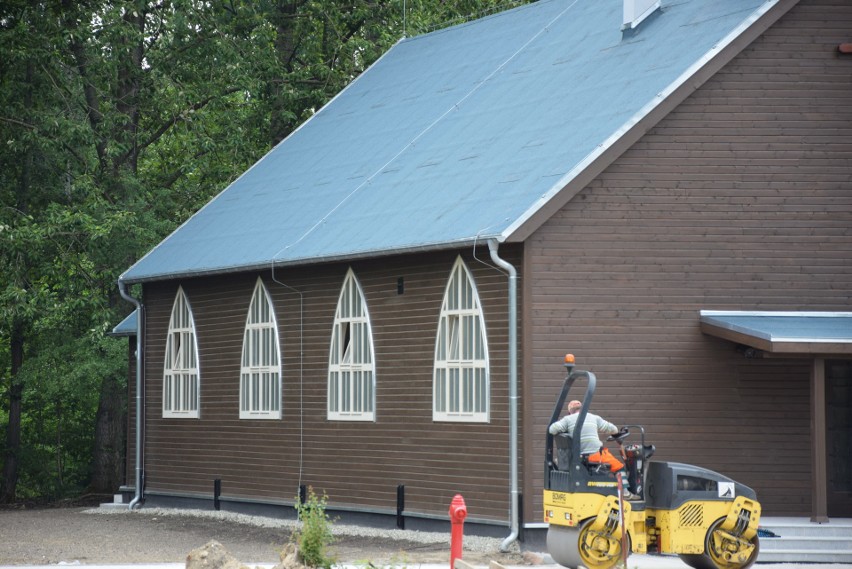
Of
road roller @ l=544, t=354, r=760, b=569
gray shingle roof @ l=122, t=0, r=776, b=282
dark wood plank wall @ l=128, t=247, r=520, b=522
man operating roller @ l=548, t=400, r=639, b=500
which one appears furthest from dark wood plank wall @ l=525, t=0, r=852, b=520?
road roller @ l=544, t=354, r=760, b=569

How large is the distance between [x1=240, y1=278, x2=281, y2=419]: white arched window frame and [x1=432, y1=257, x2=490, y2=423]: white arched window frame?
15.7ft

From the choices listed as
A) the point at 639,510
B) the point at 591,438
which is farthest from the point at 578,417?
the point at 639,510

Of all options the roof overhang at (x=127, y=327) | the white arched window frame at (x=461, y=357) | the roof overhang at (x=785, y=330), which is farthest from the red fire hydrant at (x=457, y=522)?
the roof overhang at (x=127, y=327)

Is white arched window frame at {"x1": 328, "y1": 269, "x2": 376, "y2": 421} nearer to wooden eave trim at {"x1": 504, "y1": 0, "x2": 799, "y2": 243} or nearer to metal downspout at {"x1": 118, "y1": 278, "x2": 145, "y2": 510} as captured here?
wooden eave trim at {"x1": 504, "y1": 0, "x2": 799, "y2": 243}

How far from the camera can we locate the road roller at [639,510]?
1638 centimetres

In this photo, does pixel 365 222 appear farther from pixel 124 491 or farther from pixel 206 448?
pixel 124 491

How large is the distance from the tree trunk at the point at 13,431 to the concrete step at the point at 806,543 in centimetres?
2141

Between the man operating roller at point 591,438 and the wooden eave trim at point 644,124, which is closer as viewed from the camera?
the man operating roller at point 591,438

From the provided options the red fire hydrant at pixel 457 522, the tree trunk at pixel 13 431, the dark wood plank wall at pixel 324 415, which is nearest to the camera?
the red fire hydrant at pixel 457 522

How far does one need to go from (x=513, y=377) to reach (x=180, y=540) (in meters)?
5.77

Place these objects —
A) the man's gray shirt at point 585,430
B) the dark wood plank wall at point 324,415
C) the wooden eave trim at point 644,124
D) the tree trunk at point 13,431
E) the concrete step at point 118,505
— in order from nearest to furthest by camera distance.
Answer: the man's gray shirt at point 585,430
the wooden eave trim at point 644,124
the dark wood plank wall at point 324,415
the concrete step at point 118,505
the tree trunk at point 13,431

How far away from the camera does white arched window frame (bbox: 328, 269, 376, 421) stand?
79.2 feet

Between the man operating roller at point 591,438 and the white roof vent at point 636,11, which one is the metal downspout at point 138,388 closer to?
the white roof vent at point 636,11

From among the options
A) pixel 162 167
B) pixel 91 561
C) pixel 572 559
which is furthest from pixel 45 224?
pixel 572 559
